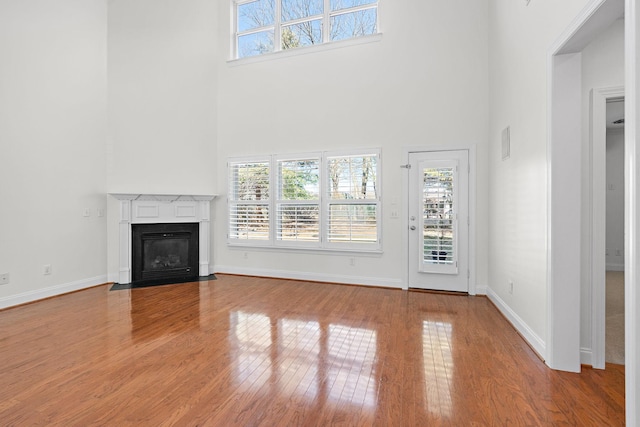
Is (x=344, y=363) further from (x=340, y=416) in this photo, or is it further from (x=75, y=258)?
(x=75, y=258)

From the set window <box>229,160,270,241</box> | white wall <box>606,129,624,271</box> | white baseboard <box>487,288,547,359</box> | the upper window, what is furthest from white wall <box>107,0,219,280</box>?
white wall <box>606,129,624,271</box>

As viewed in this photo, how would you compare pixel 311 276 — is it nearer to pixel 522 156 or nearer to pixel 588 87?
pixel 522 156

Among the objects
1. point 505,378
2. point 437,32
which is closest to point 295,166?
point 437,32

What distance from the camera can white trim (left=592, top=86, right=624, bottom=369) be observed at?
7.23ft

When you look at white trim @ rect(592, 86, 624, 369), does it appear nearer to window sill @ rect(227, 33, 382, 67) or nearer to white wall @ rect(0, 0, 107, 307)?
window sill @ rect(227, 33, 382, 67)

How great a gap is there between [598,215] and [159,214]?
5268 mm

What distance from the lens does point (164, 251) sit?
505 cm

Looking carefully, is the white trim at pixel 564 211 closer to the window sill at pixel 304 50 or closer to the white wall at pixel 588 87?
the white wall at pixel 588 87

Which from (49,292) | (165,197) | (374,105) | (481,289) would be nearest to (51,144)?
(165,197)

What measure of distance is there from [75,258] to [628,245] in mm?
5700

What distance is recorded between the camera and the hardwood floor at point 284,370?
172cm

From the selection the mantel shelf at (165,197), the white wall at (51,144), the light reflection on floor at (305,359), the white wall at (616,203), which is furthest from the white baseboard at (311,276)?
the white wall at (616,203)

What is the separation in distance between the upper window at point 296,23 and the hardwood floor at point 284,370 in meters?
4.22

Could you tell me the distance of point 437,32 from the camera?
4.34 m
